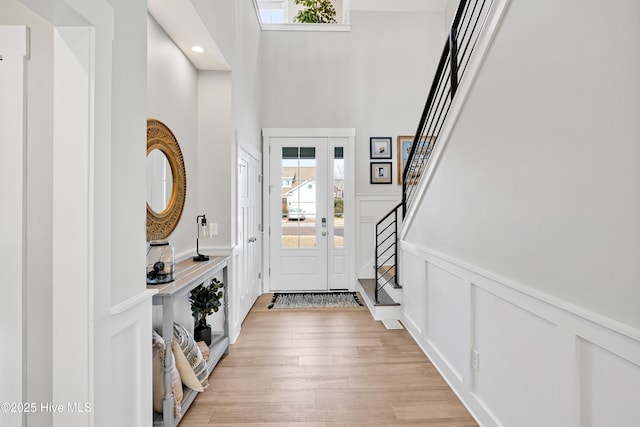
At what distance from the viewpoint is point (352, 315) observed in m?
3.76

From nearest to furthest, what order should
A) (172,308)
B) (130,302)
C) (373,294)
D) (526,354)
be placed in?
1. (130,302)
2. (526,354)
3. (172,308)
4. (373,294)

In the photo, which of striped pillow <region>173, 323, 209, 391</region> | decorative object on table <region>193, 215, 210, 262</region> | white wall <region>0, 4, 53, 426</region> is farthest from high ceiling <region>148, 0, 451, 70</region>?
striped pillow <region>173, 323, 209, 391</region>

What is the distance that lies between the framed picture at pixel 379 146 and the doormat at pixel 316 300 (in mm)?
1961

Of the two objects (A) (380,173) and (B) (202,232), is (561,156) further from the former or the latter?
(A) (380,173)

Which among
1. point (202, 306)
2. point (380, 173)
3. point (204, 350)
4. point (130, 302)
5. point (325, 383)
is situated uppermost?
point (380, 173)

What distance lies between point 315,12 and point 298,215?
290 cm

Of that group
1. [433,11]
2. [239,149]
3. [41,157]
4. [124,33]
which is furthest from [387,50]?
[41,157]

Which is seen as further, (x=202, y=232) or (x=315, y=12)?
(x=315, y=12)

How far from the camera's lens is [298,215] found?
15.5 ft

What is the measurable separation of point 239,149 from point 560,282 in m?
2.73

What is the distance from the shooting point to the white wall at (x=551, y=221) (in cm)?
102

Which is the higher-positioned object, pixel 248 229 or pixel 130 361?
pixel 248 229

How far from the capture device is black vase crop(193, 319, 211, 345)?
2.56 m

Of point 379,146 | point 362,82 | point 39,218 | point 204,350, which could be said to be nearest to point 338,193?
point 379,146
